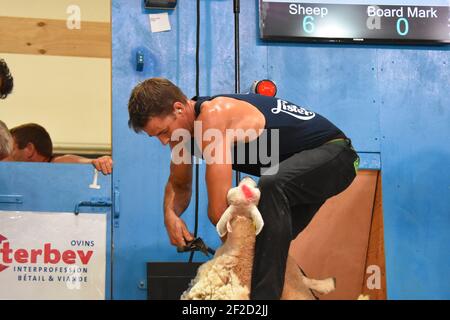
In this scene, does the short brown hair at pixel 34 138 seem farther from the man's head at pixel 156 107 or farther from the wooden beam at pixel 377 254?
the wooden beam at pixel 377 254

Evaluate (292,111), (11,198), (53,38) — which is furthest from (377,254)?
(53,38)

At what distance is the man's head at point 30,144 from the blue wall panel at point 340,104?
0.31 metres

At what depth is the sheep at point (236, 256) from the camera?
2199 mm

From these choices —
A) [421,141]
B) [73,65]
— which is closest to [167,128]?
[73,65]

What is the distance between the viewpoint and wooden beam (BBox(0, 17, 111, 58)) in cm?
362

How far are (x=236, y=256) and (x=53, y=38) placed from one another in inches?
73.0

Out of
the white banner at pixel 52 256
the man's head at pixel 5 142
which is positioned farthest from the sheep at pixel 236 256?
the man's head at pixel 5 142

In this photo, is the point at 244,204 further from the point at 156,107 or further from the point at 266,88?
the point at 266,88

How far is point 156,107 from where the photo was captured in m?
2.53

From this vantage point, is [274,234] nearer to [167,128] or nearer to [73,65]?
[167,128]

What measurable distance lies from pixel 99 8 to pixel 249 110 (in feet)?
4.95

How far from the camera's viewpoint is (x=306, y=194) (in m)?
2.44
